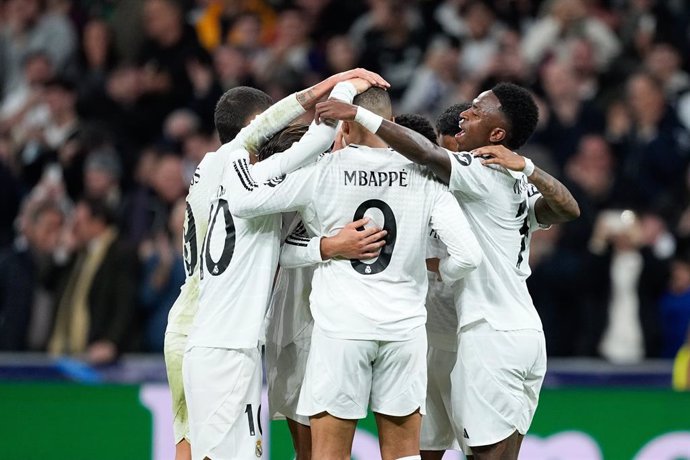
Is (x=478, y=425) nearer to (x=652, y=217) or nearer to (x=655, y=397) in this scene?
(x=655, y=397)

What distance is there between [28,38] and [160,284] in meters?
4.44

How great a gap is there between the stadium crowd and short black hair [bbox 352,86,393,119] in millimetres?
4307

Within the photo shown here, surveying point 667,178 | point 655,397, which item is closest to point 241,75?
point 667,178

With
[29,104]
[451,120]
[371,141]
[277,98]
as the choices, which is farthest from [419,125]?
[29,104]

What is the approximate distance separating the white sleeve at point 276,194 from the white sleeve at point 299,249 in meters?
0.20

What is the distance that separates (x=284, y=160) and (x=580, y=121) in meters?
6.19

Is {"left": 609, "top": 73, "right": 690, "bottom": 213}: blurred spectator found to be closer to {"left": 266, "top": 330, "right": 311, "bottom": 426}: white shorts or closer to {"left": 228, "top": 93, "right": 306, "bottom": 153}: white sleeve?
{"left": 266, "top": 330, "right": 311, "bottom": 426}: white shorts

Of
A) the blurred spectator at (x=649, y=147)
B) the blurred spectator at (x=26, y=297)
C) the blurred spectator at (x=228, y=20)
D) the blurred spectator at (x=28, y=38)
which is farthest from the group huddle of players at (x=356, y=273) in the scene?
Answer: the blurred spectator at (x=28, y=38)

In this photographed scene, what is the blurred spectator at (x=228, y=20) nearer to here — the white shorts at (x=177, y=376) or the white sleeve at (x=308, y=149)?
the white shorts at (x=177, y=376)

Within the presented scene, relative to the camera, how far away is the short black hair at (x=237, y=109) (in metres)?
6.61

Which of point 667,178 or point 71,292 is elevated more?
point 667,178

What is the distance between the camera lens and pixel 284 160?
240 inches

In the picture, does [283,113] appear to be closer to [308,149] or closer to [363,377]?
[308,149]

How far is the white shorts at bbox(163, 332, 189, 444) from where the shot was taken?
6637 millimetres
